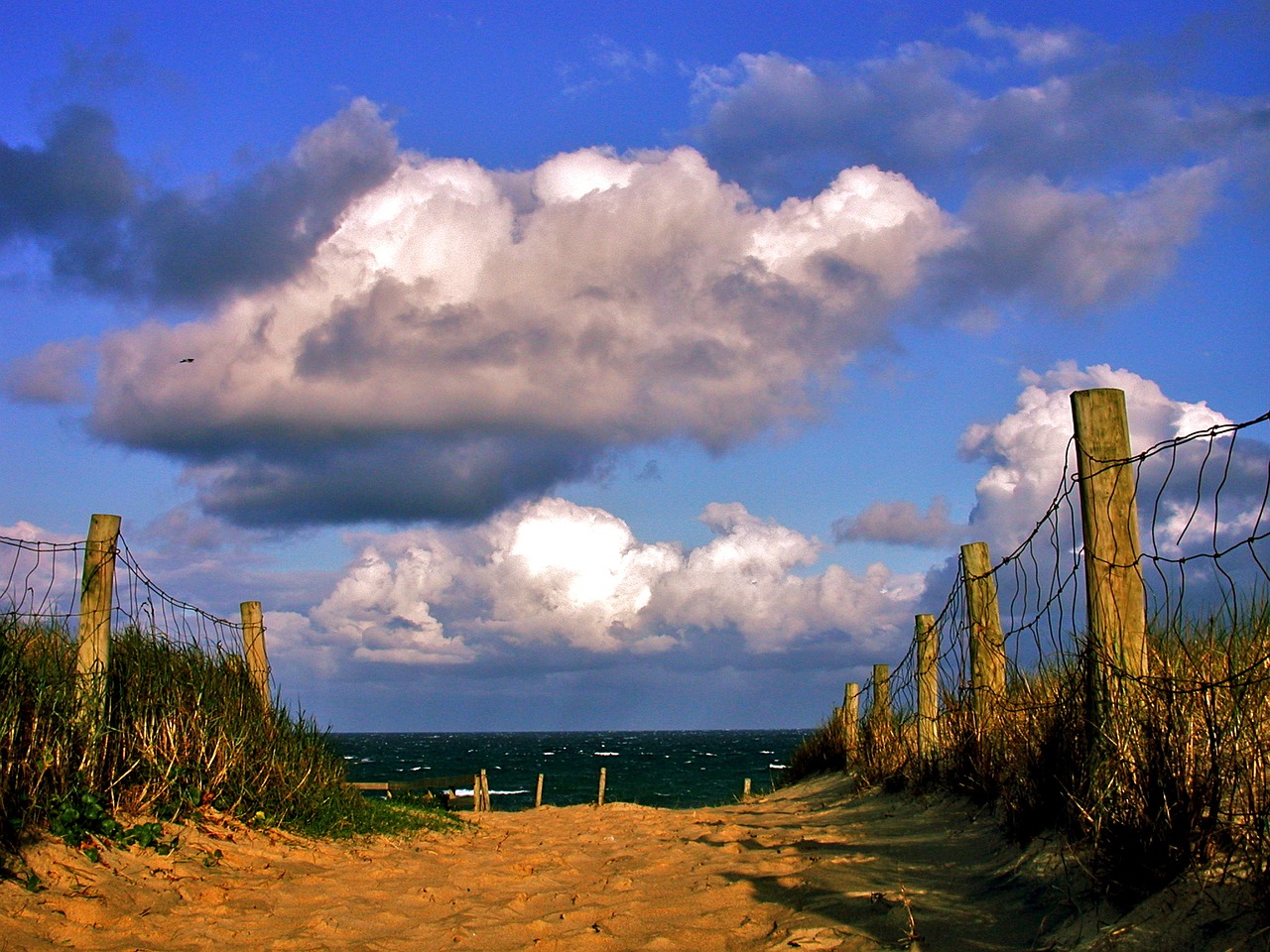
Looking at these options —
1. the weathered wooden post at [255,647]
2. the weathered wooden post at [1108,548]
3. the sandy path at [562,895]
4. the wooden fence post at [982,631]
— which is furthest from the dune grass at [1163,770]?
the weathered wooden post at [255,647]

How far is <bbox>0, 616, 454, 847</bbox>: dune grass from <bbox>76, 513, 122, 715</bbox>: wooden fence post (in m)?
0.09

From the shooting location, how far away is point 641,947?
457 cm

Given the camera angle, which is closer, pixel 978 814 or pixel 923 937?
pixel 923 937

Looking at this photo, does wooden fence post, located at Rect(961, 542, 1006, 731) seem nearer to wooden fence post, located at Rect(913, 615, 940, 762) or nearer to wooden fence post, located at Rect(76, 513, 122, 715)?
wooden fence post, located at Rect(913, 615, 940, 762)

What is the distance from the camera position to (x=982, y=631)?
7137mm

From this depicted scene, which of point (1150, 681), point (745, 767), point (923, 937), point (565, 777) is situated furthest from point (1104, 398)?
point (745, 767)

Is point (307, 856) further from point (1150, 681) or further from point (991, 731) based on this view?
point (1150, 681)

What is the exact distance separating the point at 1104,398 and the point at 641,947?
3.39 metres

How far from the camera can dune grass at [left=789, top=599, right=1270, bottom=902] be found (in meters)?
3.48

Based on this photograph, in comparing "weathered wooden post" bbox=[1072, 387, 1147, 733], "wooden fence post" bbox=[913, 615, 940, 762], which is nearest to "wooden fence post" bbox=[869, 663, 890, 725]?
"wooden fence post" bbox=[913, 615, 940, 762]

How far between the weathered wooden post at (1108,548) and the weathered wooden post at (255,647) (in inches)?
274

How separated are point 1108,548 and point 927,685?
4.84 m

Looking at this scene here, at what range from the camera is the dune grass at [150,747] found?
18.6ft

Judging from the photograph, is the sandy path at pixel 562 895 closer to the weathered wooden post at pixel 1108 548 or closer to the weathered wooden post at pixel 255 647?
the weathered wooden post at pixel 1108 548
